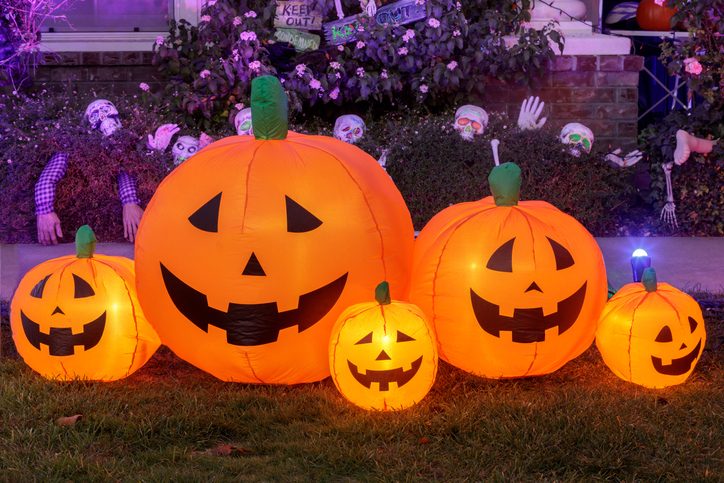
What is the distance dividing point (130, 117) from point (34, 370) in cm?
376

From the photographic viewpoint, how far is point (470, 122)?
7535 mm

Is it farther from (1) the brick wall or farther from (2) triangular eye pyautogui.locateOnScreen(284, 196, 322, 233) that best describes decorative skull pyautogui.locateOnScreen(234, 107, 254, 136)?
(2) triangular eye pyautogui.locateOnScreen(284, 196, 322, 233)

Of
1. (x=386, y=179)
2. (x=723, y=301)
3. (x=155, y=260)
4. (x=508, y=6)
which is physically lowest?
(x=723, y=301)

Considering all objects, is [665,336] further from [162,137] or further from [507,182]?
[162,137]

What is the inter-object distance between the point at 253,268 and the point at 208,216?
29 centimetres

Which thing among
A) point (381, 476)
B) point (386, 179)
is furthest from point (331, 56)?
point (381, 476)

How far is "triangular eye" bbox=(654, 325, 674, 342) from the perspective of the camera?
3926 mm

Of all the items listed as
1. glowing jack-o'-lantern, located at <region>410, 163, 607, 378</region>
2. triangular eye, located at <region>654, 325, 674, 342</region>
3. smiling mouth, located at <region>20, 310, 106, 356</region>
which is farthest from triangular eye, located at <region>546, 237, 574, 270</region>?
smiling mouth, located at <region>20, 310, 106, 356</region>

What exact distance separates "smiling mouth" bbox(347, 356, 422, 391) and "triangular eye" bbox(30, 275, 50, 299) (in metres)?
1.36

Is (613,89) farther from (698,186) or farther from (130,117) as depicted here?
(130,117)

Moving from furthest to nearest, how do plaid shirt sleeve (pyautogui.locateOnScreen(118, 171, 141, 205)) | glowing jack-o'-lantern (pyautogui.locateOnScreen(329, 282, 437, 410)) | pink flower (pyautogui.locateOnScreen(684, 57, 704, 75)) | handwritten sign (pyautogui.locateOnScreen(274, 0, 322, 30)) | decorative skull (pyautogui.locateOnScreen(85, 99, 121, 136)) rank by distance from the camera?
handwritten sign (pyautogui.locateOnScreen(274, 0, 322, 30)) < pink flower (pyautogui.locateOnScreen(684, 57, 704, 75)) < decorative skull (pyautogui.locateOnScreen(85, 99, 121, 136)) < plaid shirt sleeve (pyautogui.locateOnScreen(118, 171, 141, 205)) < glowing jack-o'-lantern (pyautogui.locateOnScreen(329, 282, 437, 410))

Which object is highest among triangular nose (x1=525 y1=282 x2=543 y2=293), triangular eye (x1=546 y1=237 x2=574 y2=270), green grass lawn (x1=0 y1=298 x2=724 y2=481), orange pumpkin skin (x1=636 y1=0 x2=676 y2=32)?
orange pumpkin skin (x1=636 y1=0 x2=676 y2=32)

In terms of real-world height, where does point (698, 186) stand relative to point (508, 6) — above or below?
below

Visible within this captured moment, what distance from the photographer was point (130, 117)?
7609 mm
